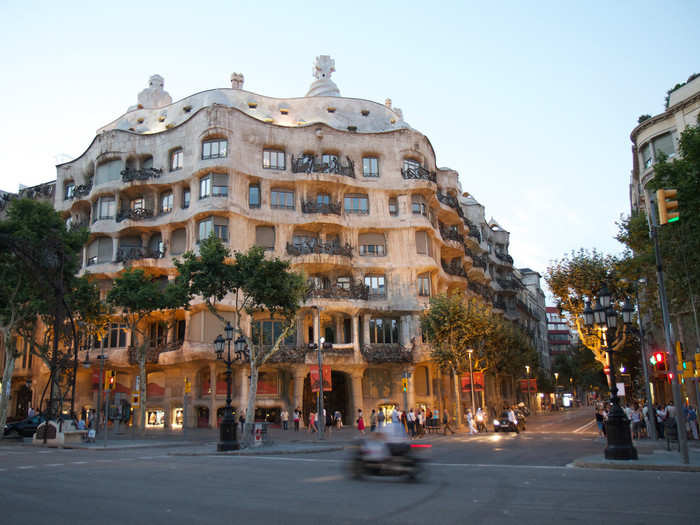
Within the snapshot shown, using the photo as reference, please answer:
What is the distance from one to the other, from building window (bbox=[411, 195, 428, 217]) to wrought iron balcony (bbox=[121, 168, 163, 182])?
20572mm

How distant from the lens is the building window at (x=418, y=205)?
5019cm

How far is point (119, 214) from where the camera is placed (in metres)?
48.3

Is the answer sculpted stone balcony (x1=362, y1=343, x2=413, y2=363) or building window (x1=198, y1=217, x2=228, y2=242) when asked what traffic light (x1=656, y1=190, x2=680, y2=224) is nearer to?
sculpted stone balcony (x1=362, y1=343, x2=413, y2=363)

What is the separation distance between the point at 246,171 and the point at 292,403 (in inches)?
707

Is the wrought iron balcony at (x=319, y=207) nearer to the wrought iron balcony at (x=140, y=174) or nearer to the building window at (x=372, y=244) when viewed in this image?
the building window at (x=372, y=244)

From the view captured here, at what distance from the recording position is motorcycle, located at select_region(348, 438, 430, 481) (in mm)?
13023

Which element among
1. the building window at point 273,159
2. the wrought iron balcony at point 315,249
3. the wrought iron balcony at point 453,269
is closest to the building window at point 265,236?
the wrought iron balcony at point 315,249

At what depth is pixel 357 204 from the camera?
49.5 metres

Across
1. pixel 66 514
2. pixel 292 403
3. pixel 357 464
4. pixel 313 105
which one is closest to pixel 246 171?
pixel 313 105

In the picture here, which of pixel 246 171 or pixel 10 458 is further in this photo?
pixel 246 171

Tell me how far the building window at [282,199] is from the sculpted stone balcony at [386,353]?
12598 mm

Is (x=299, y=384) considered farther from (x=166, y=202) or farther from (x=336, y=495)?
(x=336, y=495)

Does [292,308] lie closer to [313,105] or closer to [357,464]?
[357,464]

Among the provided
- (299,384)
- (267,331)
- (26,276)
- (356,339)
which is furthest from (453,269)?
(26,276)
